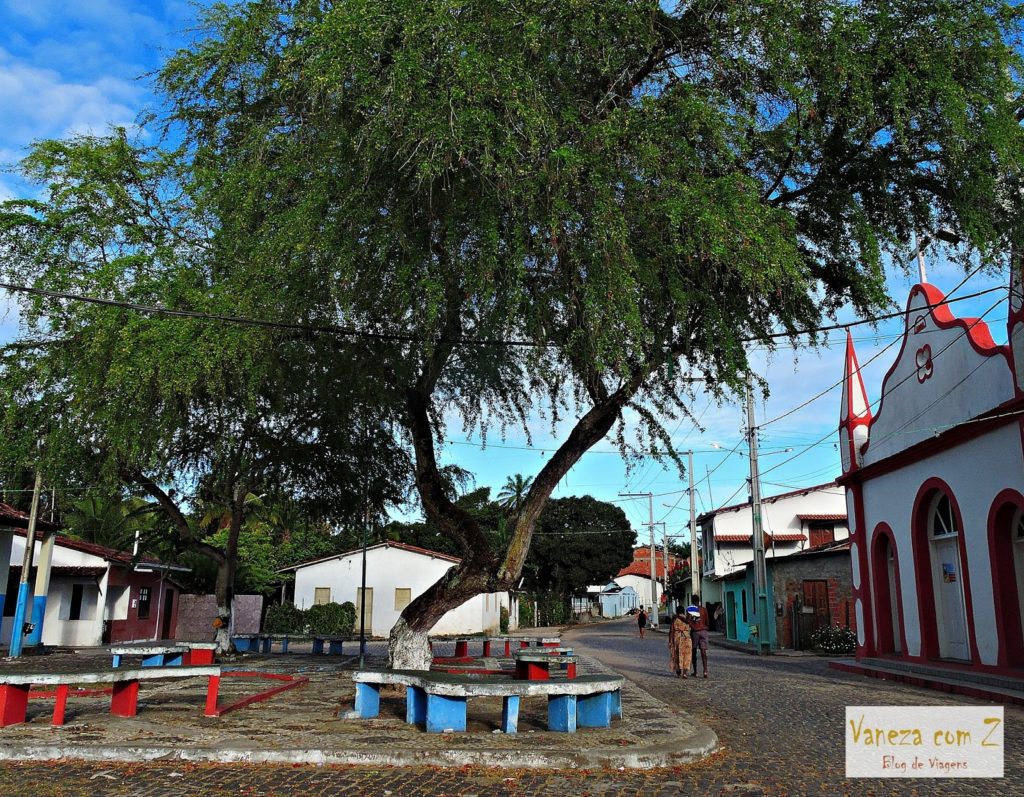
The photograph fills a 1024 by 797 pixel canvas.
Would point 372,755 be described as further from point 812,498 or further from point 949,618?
point 812,498

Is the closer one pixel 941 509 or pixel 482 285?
pixel 482 285

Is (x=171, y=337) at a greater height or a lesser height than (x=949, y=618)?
greater

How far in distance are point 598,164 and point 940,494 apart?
11207 millimetres

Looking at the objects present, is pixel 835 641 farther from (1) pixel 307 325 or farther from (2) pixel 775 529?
(1) pixel 307 325

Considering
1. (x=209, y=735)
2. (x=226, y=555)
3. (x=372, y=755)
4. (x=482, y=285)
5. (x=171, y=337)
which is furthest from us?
(x=226, y=555)

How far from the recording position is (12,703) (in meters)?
8.58

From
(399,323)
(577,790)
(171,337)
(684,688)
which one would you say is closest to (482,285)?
(399,323)

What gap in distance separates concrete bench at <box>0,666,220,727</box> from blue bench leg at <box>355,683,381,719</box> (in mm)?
1583

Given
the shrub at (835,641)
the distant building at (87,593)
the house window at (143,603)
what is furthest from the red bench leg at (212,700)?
the house window at (143,603)

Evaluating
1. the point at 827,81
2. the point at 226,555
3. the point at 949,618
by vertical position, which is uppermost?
the point at 827,81

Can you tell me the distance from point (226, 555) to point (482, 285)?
46.4ft

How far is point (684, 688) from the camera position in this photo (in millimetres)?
15023

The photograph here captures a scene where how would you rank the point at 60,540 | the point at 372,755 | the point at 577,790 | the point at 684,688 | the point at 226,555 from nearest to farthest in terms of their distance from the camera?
the point at 577,790 < the point at 372,755 < the point at 684,688 < the point at 226,555 < the point at 60,540

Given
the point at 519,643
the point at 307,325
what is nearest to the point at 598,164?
the point at 307,325
